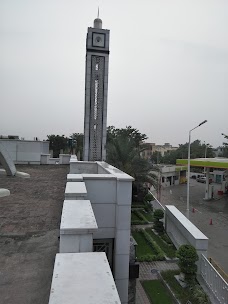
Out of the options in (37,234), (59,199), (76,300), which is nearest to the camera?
(76,300)

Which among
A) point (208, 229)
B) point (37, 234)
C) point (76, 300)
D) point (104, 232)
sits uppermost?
point (76, 300)

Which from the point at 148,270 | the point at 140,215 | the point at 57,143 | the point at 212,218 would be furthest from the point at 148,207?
the point at 57,143

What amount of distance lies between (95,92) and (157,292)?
977 cm

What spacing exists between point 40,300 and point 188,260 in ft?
26.9

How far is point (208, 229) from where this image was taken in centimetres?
1731

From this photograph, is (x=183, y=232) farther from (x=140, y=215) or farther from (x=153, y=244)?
(x=140, y=215)

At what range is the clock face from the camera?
14336 millimetres

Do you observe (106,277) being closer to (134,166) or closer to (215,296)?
(215,296)

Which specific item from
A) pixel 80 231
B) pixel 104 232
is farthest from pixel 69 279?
pixel 104 232

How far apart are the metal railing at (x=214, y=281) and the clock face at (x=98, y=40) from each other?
11.4 metres

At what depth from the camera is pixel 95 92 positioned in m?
14.3

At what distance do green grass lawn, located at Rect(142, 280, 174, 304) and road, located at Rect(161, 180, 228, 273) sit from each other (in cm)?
311

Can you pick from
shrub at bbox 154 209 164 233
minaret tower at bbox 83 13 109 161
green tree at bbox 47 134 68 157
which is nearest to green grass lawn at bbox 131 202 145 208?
shrub at bbox 154 209 164 233

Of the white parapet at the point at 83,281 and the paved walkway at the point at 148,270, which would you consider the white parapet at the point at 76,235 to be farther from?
the paved walkway at the point at 148,270
